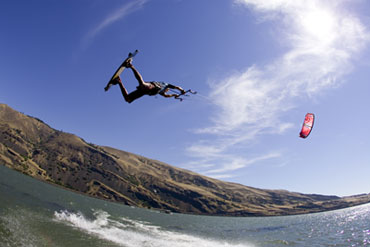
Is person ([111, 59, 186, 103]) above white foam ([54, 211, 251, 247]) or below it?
above

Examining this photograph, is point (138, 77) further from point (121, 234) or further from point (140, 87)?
point (121, 234)

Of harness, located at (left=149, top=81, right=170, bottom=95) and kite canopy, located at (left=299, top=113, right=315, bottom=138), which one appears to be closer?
harness, located at (left=149, top=81, right=170, bottom=95)

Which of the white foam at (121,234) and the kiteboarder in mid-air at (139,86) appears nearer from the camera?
the kiteboarder in mid-air at (139,86)

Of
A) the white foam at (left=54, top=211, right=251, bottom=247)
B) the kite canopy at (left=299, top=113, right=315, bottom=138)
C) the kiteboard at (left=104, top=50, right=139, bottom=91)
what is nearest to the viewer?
the kiteboard at (left=104, top=50, right=139, bottom=91)

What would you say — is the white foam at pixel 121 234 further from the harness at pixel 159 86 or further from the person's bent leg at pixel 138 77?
the person's bent leg at pixel 138 77

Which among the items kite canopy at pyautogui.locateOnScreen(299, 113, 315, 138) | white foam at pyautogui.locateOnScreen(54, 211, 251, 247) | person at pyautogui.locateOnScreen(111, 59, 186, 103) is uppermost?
kite canopy at pyautogui.locateOnScreen(299, 113, 315, 138)

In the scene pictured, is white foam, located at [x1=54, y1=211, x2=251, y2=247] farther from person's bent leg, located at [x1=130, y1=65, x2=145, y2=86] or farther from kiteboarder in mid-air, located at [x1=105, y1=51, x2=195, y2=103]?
person's bent leg, located at [x1=130, y1=65, x2=145, y2=86]

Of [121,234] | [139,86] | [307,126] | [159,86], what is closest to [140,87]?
[139,86]

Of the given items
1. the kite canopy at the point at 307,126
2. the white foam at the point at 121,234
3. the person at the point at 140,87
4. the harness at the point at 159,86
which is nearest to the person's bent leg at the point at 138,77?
the person at the point at 140,87

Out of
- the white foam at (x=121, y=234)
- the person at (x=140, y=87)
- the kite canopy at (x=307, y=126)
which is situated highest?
the kite canopy at (x=307, y=126)

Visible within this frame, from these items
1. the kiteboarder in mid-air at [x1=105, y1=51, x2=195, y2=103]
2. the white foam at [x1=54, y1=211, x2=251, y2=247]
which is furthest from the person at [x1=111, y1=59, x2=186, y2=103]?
the white foam at [x1=54, y1=211, x2=251, y2=247]

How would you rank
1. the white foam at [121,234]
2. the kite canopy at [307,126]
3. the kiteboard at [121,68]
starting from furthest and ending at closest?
1. the white foam at [121,234]
2. the kite canopy at [307,126]
3. the kiteboard at [121,68]

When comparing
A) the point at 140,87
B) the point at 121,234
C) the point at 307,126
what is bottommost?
the point at 121,234

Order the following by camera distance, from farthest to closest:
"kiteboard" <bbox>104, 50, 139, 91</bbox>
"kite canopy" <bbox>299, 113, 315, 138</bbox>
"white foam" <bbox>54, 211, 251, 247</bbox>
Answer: "white foam" <bbox>54, 211, 251, 247</bbox> → "kite canopy" <bbox>299, 113, 315, 138</bbox> → "kiteboard" <bbox>104, 50, 139, 91</bbox>
